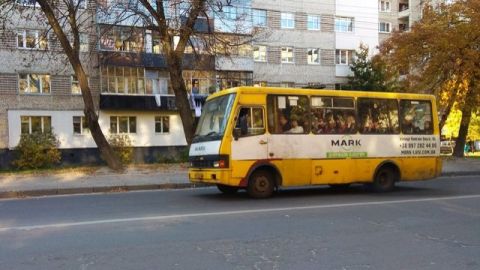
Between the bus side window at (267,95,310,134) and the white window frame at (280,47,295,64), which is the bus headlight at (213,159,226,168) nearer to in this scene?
the bus side window at (267,95,310,134)

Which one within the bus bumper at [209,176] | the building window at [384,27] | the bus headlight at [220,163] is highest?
the building window at [384,27]

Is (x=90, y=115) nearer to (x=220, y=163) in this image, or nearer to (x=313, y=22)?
(x=220, y=163)

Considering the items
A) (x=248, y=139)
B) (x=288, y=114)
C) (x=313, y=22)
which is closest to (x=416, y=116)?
(x=288, y=114)

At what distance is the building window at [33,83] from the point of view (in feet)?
116

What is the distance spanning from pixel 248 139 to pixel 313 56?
108 feet

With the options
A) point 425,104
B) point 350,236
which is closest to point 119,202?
point 350,236

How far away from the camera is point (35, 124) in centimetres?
3572

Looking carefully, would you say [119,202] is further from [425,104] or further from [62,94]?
[62,94]

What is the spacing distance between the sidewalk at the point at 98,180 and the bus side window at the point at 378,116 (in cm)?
623

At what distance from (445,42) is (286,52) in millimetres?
18691

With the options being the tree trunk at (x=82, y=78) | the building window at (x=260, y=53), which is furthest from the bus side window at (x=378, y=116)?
the building window at (x=260, y=53)

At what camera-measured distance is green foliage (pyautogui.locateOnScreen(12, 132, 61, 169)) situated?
30.4 meters

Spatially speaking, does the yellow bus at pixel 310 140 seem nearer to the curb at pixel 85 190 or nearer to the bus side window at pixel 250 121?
the bus side window at pixel 250 121

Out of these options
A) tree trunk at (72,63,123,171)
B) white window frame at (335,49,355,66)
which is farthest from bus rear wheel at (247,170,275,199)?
white window frame at (335,49,355,66)
